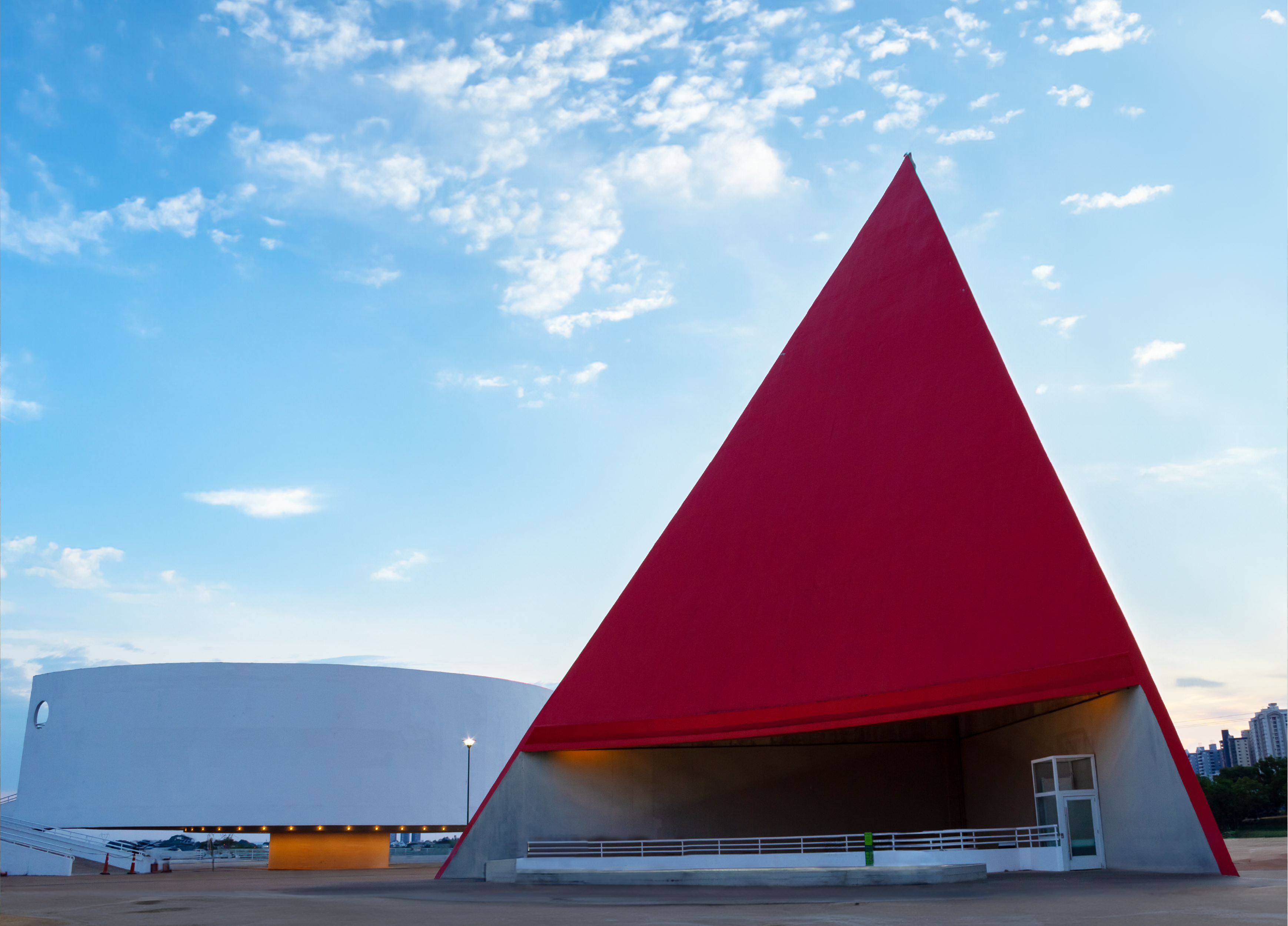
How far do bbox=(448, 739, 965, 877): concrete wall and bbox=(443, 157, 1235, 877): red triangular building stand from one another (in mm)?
48

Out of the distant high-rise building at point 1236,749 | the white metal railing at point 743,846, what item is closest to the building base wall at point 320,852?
the white metal railing at point 743,846

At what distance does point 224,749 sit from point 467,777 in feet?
28.4

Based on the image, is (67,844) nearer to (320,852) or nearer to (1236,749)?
(320,852)

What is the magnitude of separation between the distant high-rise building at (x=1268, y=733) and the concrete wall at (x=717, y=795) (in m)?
98.5

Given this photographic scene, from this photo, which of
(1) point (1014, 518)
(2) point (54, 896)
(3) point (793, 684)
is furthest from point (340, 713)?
(1) point (1014, 518)

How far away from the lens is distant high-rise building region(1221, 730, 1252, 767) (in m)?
128

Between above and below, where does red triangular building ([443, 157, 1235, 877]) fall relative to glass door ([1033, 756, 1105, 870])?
above

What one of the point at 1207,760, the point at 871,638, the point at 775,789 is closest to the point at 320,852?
the point at 775,789

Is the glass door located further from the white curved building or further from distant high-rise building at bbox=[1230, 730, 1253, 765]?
distant high-rise building at bbox=[1230, 730, 1253, 765]

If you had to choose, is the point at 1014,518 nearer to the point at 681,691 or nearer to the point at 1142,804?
the point at 1142,804

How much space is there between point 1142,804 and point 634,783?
10.2 m

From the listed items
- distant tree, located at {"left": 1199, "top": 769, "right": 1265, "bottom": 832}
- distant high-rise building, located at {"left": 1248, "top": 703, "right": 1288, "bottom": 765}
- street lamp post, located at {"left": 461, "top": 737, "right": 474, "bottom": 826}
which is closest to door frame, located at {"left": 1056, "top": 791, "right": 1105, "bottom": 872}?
street lamp post, located at {"left": 461, "top": 737, "right": 474, "bottom": 826}

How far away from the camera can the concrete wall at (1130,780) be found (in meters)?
13.1

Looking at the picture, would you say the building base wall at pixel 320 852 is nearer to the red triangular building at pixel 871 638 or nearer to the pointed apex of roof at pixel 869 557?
the red triangular building at pixel 871 638
